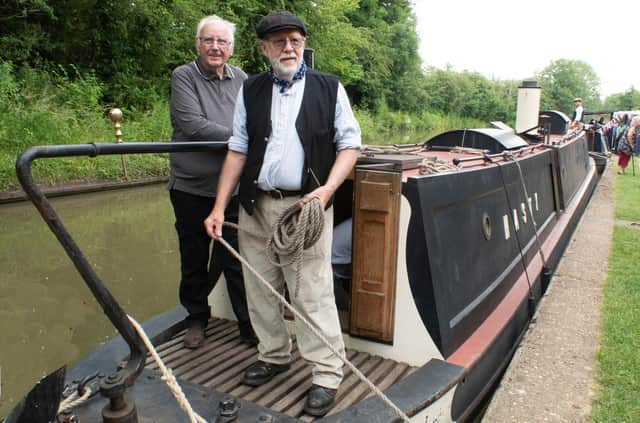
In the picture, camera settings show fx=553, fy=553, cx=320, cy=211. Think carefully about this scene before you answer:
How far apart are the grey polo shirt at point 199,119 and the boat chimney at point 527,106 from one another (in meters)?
6.01

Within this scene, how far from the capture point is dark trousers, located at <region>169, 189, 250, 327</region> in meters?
2.91

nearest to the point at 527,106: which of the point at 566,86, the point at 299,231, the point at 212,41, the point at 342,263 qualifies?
the point at 342,263

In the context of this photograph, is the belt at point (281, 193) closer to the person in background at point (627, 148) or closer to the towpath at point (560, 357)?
the towpath at point (560, 357)

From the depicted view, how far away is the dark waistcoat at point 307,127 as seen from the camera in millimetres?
2215

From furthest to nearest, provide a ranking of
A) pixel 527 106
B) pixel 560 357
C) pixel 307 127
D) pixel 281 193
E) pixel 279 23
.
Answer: pixel 527 106 < pixel 560 357 < pixel 281 193 < pixel 307 127 < pixel 279 23

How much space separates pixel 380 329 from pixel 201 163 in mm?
1245

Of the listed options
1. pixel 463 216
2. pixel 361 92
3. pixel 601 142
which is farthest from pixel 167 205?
pixel 361 92

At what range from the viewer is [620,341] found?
11.4ft

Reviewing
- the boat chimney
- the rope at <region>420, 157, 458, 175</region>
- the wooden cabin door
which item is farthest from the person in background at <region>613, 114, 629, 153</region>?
the wooden cabin door

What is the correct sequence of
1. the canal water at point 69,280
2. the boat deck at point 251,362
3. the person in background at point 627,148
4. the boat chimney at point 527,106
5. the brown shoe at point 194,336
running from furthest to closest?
→ the person in background at point 627,148 < the boat chimney at point 527,106 < the canal water at point 69,280 < the brown shoe at point 194,336 < the boat deck at point 251,362

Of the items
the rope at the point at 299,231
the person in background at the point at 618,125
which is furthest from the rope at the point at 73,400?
the person in background at the point at 618,125

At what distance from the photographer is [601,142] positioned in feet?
54.7

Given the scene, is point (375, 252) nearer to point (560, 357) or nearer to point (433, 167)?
point (433, 167)

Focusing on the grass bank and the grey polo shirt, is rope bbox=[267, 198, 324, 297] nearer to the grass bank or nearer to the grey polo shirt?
the grey polo shirt
